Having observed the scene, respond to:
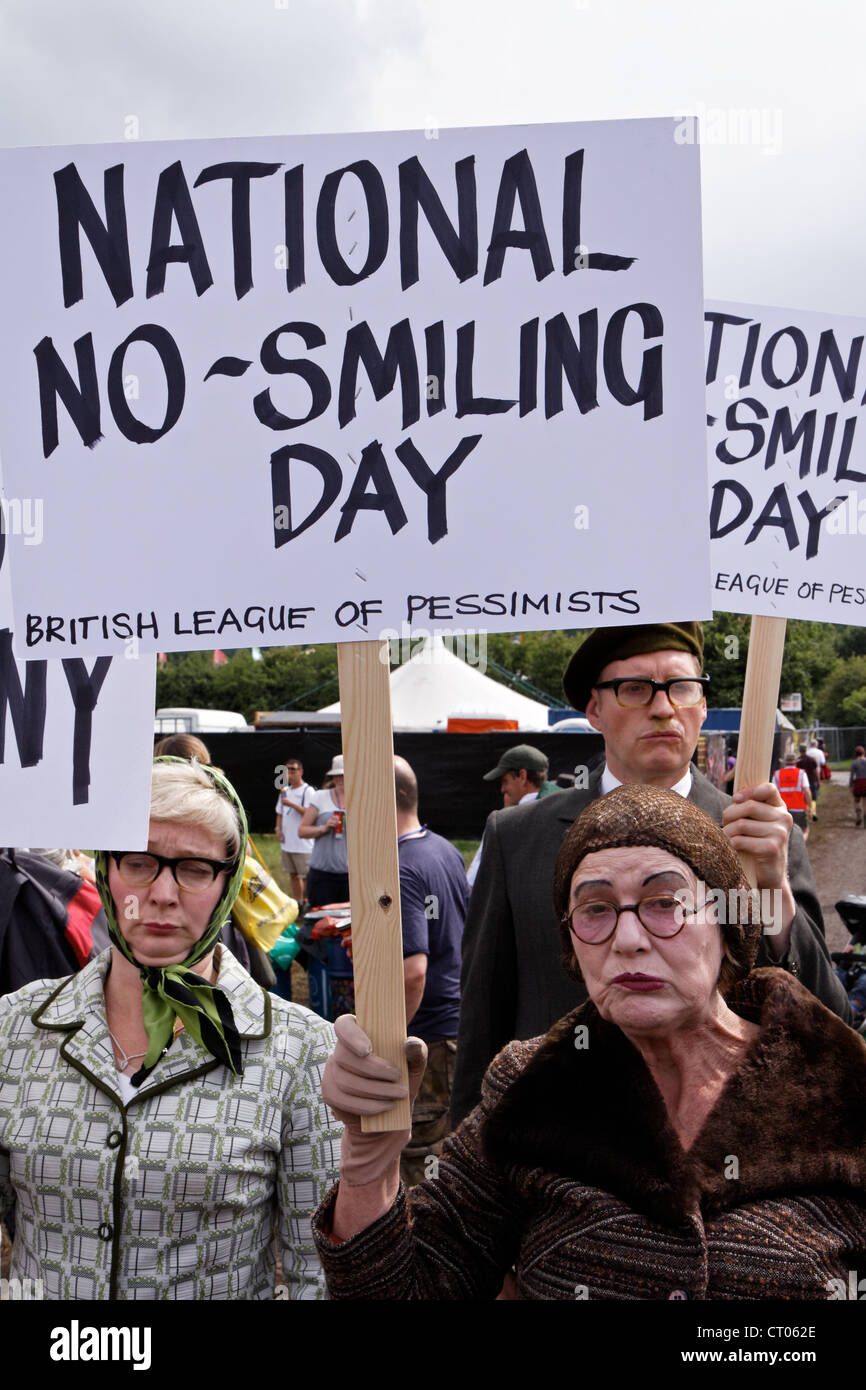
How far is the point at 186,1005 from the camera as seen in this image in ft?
6.44

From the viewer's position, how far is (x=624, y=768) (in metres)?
2.40

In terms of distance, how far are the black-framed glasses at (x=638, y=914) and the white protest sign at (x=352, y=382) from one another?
416mm

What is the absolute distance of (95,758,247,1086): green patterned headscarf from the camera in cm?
195

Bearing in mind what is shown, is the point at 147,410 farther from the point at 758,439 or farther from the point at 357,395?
the point at 758,439

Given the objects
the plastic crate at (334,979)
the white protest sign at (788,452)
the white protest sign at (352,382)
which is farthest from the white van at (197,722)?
the white protest sign at (352,382)

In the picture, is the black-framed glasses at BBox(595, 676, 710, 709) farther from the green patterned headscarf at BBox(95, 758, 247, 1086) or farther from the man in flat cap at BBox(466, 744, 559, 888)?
the man in flat cap at BBox(466, 744, 559, 888)

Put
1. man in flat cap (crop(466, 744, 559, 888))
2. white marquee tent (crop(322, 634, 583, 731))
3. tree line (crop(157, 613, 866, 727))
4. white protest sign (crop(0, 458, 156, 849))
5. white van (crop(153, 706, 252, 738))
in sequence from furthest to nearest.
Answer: tree line (crop(157, 613, 866, 727))
white van (crop(153, 706, 252, 738))
white marquee tent (crop(322, 634, 583, 731))
man in flat cap (crop(466, 744, 559, 888))
white protest sign (crop(0, 458, 156, 849))

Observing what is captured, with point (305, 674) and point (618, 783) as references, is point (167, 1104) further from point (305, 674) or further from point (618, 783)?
point (305, 674)

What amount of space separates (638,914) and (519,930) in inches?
40.7

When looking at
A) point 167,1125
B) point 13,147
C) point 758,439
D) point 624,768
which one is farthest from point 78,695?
point 758,439

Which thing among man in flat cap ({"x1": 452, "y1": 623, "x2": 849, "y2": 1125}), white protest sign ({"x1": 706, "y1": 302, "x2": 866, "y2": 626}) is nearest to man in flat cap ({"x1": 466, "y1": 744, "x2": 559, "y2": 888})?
man in flat cap ({"x1": 452, "y1": 623, "x2": 849, "y2": 1125})

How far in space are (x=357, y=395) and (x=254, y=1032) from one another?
3.48 ft

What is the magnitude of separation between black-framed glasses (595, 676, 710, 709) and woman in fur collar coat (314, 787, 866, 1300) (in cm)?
73

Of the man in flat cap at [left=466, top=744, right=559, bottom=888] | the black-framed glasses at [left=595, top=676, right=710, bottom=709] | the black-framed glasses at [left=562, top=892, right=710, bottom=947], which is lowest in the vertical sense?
the black-framed glasses at [left=562, top=892, right=710, bottom=947]
